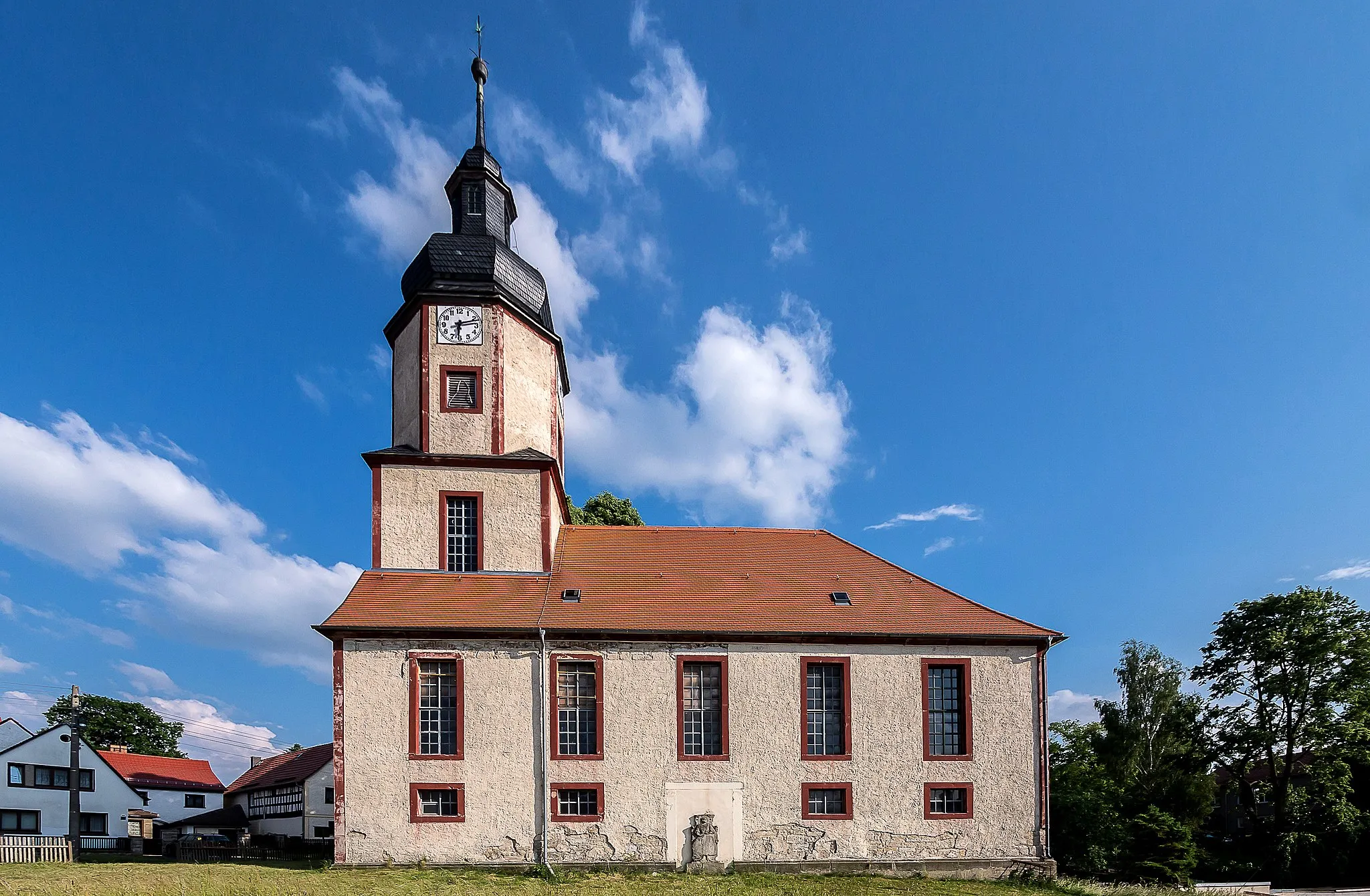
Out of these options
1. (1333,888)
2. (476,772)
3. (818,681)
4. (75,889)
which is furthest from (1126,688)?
(75,889)

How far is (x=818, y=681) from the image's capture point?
22266 millimetres

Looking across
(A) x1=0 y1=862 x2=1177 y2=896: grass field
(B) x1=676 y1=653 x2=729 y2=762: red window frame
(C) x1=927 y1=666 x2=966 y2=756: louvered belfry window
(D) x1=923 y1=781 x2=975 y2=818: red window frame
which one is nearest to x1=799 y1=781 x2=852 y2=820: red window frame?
(A) x1=0 y1=862 x2=1177 y2=896: grass field

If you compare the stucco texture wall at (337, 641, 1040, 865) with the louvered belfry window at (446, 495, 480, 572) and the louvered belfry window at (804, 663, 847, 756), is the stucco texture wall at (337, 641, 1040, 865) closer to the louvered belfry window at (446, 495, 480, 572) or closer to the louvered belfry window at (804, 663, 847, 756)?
the louvered belfry window at (804, 663, 847, 756)

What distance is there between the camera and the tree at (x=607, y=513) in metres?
36.7

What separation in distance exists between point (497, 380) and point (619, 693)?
9.43 m

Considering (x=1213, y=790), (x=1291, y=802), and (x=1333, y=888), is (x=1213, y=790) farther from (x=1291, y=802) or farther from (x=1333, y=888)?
(x=1333, y=888)

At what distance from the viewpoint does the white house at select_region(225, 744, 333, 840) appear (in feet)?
122

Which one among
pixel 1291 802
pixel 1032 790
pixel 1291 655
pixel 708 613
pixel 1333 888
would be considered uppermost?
pixel 708 613

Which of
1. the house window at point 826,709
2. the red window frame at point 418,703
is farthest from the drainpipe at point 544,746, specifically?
the house window at point 826,709

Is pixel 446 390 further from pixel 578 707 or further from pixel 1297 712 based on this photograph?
pixel 1297 712

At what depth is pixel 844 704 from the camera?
2202 cm

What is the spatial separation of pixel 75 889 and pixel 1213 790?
38.4 meters

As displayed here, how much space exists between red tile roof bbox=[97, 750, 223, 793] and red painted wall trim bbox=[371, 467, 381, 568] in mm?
33621

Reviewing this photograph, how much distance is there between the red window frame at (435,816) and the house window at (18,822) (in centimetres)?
3115
